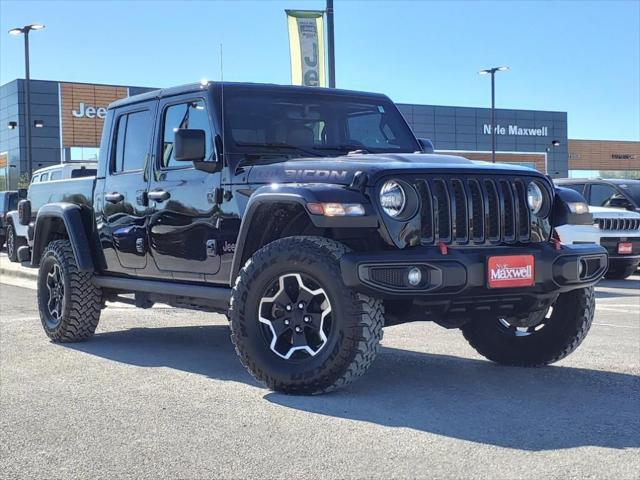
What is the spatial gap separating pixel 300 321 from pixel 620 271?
11.4 metres

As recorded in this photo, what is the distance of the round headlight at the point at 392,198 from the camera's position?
496 cm

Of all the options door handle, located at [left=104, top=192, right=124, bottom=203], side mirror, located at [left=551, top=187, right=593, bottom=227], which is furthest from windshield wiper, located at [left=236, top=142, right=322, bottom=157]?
side mirror, located at [left=551, top=187, right=593, bottom=227]

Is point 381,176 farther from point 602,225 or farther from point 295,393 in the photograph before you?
point 602,225

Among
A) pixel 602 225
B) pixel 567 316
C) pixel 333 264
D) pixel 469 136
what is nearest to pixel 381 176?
pixel 333 264

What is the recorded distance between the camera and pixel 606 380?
565 centimetres

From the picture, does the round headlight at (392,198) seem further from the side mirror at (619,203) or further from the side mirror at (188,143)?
the side mirror at (619,203)

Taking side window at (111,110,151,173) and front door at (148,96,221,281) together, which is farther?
side window at (111,110,151,173)

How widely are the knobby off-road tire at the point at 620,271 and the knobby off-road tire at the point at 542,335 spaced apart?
943cm

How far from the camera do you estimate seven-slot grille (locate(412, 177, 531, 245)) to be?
5039 millimetres

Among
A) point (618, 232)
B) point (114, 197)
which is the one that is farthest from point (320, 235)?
point (618, 232)

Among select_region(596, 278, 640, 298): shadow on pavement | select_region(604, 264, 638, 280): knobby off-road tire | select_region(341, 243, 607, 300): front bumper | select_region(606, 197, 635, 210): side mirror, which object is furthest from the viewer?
select_region(604, 264, 638, 280): knobby off-road tire

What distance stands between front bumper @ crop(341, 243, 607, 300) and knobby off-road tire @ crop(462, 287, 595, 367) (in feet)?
2.18

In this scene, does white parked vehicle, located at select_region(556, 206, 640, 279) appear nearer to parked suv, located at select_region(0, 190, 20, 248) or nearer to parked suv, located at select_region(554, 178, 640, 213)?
parked suv, located at select_region(554, 178, 640, 213)

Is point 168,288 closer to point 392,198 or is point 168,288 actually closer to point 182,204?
point 182,204
